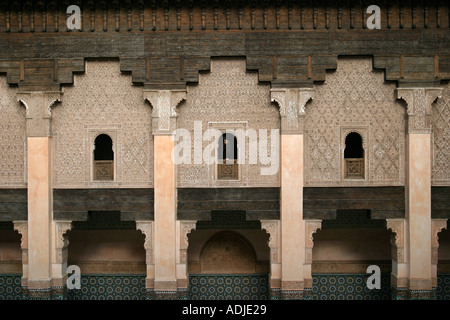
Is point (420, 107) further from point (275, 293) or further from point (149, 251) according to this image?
point (149, 251)

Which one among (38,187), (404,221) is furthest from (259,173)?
→ (38,187)

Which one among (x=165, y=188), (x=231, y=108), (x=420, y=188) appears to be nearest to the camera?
(x=420, y=188)

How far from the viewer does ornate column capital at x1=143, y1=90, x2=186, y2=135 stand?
6.99m

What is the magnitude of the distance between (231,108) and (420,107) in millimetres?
3245

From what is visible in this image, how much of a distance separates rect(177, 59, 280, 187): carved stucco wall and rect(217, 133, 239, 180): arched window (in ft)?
0.41

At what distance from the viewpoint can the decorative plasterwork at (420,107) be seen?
6.89 meters

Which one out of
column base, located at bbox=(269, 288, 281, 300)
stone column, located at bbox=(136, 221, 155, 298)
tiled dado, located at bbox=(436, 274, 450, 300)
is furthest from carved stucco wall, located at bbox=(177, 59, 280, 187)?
tiled dado, located at bbox=(436, 274, 450, 300)

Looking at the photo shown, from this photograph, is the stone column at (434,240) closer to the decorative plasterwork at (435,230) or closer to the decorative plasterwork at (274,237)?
the decorative plasterwork at (435,230)

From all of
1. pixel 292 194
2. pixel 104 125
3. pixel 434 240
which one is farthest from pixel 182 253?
pixel 434 240

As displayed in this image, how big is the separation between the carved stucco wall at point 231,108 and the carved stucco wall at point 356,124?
2.35 feet

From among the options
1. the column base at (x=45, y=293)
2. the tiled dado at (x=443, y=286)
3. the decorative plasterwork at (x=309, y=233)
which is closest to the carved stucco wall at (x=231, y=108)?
the decorative plasterwork at (x=309, y=233)

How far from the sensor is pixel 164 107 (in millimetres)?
7000

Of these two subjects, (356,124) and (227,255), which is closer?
(356,124)

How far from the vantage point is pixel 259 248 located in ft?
26.5
